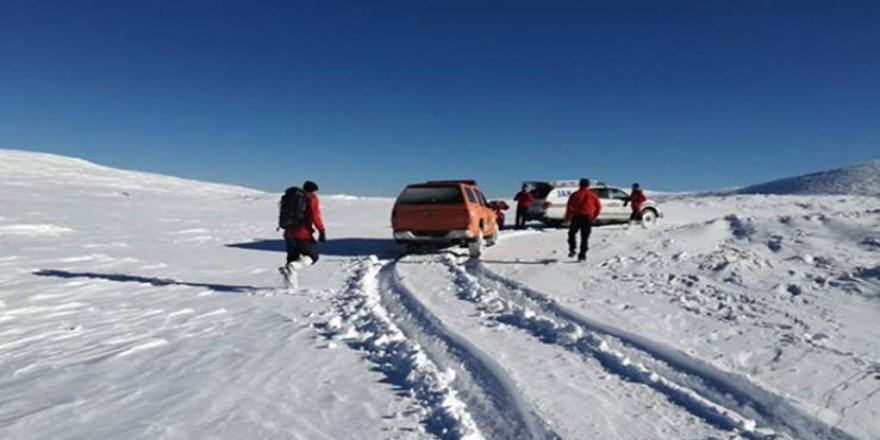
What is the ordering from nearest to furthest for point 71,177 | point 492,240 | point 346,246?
point 492,240
point 346,246
point 71,177

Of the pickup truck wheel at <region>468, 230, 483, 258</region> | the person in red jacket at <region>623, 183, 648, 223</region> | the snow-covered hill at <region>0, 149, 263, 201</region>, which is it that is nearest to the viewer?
the pickup truck wheel at <region>468, 230, 483, 258</region>

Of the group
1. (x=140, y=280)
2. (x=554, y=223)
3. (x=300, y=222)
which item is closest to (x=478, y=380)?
(x=300, y=222)

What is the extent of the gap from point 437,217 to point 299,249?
4280 mm

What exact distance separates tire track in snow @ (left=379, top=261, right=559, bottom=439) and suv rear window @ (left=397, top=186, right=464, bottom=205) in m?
5.64

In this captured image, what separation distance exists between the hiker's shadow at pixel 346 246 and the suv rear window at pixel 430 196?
189cm

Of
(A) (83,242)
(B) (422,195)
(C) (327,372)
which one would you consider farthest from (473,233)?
(A) (83,242)

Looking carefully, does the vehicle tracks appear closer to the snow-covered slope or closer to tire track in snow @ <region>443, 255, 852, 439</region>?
tire track in snow @ <region>443, 255, 852, 439</region>

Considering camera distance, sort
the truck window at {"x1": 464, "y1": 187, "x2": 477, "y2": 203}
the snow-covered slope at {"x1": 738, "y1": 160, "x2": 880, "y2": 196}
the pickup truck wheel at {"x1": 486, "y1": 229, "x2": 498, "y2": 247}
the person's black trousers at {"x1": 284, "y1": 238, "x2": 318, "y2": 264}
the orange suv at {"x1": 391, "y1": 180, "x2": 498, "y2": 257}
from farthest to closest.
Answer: the snow-covered slope at {"x1": 738, "y1": 160, "x2": 880, "y2": 196} → the pickup truck wheel at {"x1": 486, "y1": 229, "x2": 498, "y2": 247} → the truck window at {"x1": 464, "y1": 187, "x2": 477, "y2": 203} → the orange suv at {"x1": 391, "y1": 180, "x2": 498, "y2": 257} → the person's black trousers at {"x1": 284, "y1": 238, "x2": 318, "y2": 264}

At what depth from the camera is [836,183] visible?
241ft

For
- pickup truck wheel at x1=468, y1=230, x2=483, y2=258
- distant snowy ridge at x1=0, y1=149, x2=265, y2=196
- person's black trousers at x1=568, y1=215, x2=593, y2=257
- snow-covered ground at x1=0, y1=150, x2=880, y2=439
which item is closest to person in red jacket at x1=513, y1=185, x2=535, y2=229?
snow-covered ground at x1=0, y1=150, x2=880, y2=439

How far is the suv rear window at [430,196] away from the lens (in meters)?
14.0

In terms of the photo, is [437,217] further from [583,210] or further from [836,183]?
[836,183]

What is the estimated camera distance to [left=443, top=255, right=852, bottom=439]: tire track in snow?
430 centimetres

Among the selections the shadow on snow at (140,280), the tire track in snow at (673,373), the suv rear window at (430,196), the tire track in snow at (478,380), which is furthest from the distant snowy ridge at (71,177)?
the tire track in snow at (673,373)
